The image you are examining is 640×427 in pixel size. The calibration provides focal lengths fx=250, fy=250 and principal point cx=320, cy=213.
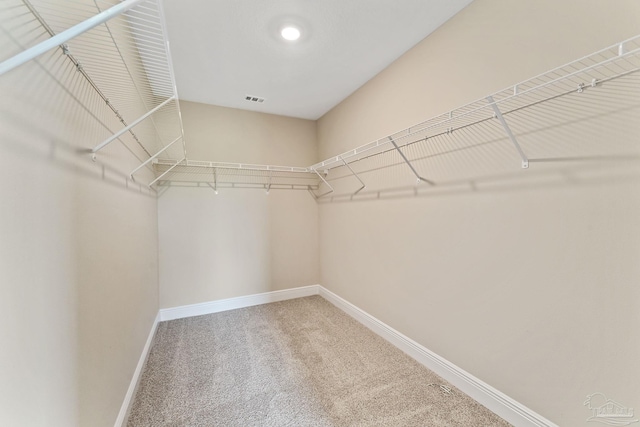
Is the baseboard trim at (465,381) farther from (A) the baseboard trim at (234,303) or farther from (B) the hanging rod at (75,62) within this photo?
(B) the hanging rod at (75,62)

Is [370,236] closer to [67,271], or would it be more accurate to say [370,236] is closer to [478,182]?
[478,182]

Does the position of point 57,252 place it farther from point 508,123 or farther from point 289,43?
point 508,123

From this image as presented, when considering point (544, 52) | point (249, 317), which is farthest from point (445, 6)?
point (249, 317)

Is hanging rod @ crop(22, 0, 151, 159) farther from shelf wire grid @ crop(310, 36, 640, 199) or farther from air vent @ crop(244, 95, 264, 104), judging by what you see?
shelf wire grid @ crop(310, 36, 640, 199)

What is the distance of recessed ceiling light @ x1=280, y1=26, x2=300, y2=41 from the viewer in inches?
69.9

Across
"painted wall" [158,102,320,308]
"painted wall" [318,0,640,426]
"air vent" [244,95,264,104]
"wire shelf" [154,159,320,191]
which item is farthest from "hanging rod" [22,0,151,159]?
"painted wall" [318,0,640,426]

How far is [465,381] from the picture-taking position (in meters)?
1.61

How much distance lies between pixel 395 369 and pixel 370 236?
1127 mm

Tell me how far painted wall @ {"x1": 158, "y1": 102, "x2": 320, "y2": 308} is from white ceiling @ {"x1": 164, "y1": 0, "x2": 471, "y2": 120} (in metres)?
0.41

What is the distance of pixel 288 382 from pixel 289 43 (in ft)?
8.18

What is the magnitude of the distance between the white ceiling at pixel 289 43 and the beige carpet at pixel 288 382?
2453mm

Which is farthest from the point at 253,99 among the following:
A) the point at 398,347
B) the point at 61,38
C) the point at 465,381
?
the point at 465,381

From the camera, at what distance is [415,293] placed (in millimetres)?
1999

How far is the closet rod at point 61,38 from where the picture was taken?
0.56m
